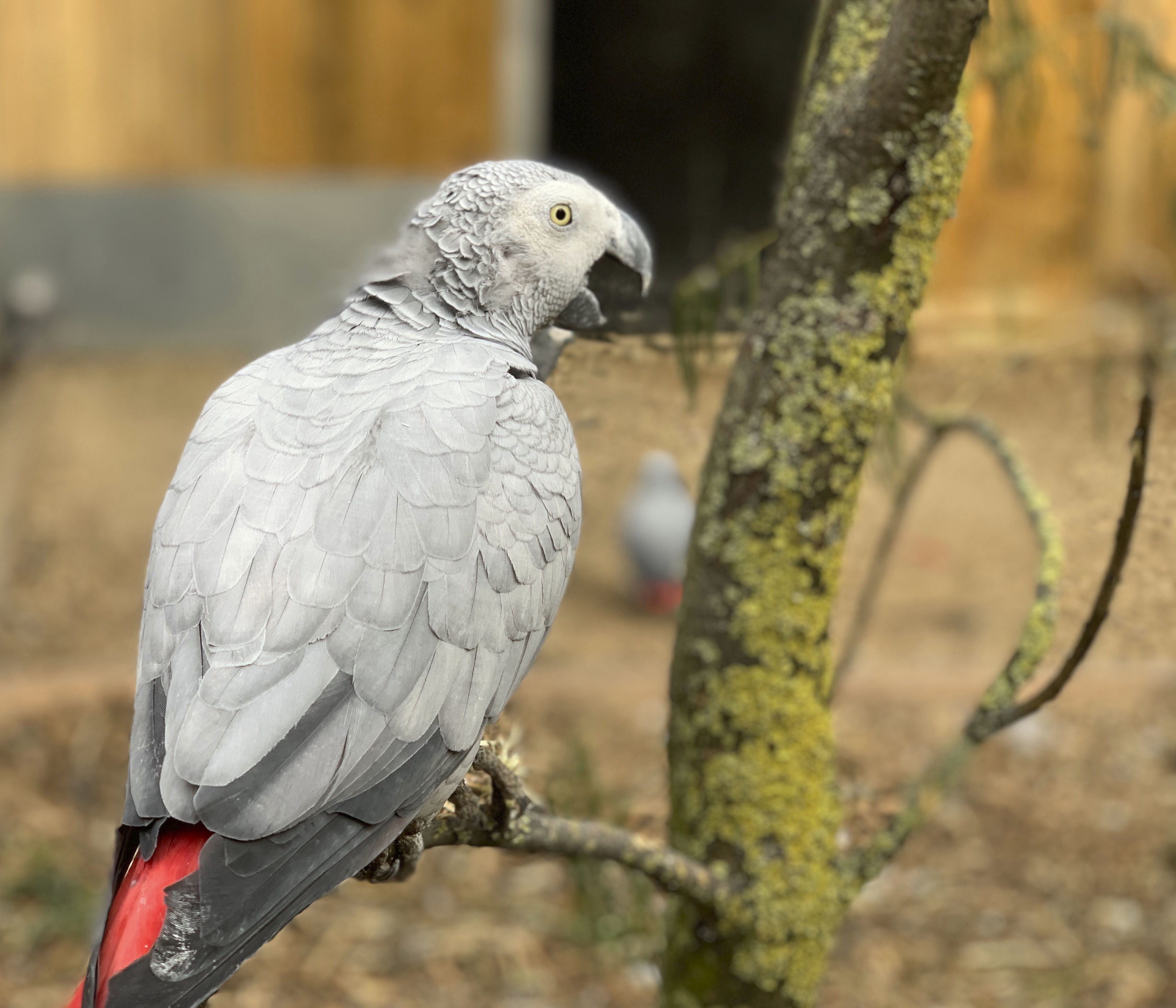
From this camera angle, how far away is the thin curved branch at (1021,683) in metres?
0.90

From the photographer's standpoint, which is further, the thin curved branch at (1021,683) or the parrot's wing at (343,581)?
the thin curved branch at (1021,683)

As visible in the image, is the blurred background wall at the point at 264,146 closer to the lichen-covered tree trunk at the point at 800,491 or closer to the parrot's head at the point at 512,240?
the lichen-covered tree trunk at the point at 800,491

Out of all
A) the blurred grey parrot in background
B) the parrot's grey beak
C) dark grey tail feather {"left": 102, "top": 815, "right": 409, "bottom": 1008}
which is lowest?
the blurred grey parrot in background

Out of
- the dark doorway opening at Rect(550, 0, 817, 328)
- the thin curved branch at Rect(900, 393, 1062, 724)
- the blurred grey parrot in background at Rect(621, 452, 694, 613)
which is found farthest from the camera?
the dark doorway opening at Rect(550, 0, 817, 328)

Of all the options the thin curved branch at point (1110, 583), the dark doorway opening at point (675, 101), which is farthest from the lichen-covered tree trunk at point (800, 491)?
the dark doorway opening at point (675, 101)

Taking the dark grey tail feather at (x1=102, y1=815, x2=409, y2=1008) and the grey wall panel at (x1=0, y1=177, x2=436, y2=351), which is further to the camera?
the grey wall panel at (x1=0, y1=177, x2=436, y2=351)

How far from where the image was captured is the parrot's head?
89cm

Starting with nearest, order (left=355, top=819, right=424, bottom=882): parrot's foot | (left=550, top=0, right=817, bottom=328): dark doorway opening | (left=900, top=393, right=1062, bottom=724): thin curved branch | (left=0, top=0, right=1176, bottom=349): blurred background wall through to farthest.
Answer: (left=355, top=819, right=424, bottom=882): parrot's foot < (left=900, top=393, right=1062, bottom=724): thin curved branch < (left=0, top=0, right=1176, bottom=349): blurred background wall < (left=550, top=0, right=817, bottom=328): dark doorway opening

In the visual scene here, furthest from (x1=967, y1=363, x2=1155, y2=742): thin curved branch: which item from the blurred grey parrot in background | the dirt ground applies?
the blurred grey parrot in background

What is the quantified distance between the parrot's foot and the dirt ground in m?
0.43

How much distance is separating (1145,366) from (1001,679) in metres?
0.32

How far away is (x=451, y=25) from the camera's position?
3119 mm

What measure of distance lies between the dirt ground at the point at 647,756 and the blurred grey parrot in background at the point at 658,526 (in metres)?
0.14

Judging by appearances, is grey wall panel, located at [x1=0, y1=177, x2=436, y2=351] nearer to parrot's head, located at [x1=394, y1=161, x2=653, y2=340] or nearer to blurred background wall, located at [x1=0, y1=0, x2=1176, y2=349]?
blurred background wall, located at [x1=0, y1=0, x2=1176, y2=349]
